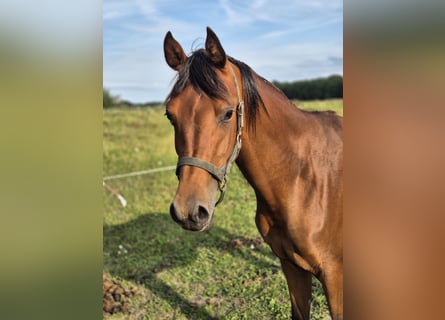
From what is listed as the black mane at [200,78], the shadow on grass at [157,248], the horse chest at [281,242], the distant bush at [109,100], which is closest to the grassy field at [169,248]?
the shadow on grass at [157,248]

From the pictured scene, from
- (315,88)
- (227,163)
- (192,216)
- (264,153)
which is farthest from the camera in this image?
(315,88)

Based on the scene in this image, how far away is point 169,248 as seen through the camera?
346 cm

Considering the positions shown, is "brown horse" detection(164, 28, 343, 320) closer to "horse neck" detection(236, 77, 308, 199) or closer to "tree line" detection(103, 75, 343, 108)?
"horse neck" detection(236, 77, 308, 199)

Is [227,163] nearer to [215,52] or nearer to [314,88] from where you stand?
[215,52]

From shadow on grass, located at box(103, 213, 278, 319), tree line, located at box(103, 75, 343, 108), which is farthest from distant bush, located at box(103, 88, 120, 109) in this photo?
tree line, located at box(103, 75, 343, 108)

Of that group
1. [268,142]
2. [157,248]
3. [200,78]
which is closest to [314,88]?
[268,142]

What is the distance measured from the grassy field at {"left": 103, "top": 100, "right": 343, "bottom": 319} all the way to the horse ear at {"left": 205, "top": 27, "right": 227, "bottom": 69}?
989 millimetres

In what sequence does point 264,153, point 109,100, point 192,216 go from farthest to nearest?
point 109,100, point 264,153, point 192,216

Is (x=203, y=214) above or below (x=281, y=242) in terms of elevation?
above

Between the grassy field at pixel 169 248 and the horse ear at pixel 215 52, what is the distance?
0.99 metres

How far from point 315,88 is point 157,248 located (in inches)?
76.4

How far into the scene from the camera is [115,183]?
14.1ft
